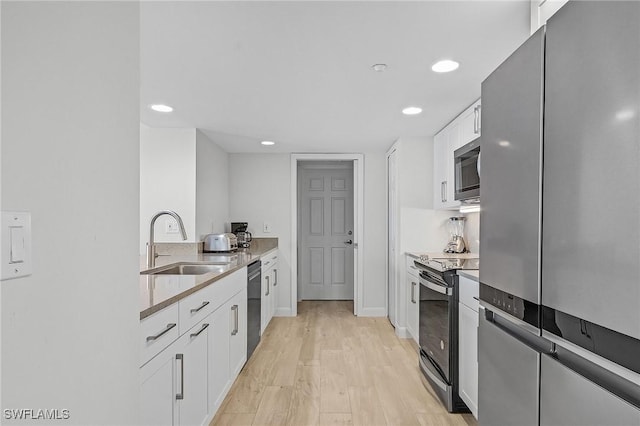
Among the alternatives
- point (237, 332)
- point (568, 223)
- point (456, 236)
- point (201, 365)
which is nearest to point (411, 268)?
point (456, 236)

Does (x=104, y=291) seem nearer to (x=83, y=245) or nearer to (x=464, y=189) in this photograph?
(x=83, y=245)

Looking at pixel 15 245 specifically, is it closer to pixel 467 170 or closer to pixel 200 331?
pixel 200 331

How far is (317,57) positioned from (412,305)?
2.71 metres

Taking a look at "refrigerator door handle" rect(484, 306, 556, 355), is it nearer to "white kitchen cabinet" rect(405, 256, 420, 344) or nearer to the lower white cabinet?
the lower white cabinet

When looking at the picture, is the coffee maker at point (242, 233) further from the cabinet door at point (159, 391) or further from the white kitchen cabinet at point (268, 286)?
the cabinet door at point (159, 391)

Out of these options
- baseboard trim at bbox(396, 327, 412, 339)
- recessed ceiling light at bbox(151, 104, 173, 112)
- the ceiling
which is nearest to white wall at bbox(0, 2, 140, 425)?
the ceiling

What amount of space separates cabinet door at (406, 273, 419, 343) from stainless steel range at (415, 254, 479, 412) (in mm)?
514

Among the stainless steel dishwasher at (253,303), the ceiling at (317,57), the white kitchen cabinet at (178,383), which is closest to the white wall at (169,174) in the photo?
the ceiling at (317,57)

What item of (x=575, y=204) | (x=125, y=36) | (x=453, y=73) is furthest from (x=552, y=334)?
(x=453, y=73)

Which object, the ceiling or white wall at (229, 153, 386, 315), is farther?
white wall at (229, 153, 386, 315)

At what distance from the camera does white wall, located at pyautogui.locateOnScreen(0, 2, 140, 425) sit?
2.27 ft

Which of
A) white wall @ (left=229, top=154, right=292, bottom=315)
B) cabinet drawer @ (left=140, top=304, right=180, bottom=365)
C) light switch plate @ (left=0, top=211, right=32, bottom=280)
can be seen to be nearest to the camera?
light switch plate @ (left=0, top=211, right=32, bottom=280)

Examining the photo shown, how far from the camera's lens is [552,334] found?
98 cm

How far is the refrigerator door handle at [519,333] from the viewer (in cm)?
104
